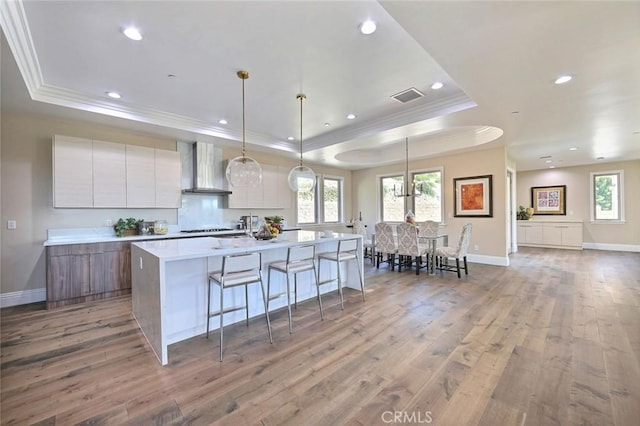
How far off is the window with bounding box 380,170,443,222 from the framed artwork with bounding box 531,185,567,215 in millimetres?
4675

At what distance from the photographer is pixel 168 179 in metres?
4.82

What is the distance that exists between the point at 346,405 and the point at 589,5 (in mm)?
3128

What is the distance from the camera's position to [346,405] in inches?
70.5

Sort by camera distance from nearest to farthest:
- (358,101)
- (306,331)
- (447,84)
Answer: (306,331) → (447,84) → (358,101)

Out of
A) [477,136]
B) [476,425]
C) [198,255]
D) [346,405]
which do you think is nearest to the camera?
[476,425]

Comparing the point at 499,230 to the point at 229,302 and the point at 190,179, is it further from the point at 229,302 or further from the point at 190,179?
the point at 190,179

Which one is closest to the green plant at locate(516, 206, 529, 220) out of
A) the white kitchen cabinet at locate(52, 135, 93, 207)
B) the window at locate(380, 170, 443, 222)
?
the window at locate(380, 170, 443, 222)

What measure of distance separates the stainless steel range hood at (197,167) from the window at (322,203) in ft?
8.44

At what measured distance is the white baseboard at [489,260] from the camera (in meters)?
5.98

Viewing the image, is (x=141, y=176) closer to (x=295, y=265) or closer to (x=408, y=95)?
(x=295, y=265)

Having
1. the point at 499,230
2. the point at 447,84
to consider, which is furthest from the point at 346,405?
the point at 499,230

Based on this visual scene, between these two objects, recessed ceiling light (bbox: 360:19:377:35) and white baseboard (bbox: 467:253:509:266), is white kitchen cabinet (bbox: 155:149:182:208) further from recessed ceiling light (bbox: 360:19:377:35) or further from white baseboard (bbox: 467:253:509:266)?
white baseboard (bbox: 467:253:509:266)

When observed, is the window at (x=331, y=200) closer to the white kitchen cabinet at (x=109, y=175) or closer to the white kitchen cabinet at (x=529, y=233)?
the white kitchen cabinet at (x=109, y=175)

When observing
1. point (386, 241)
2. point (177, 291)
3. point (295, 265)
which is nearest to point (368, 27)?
point (295, 265)
